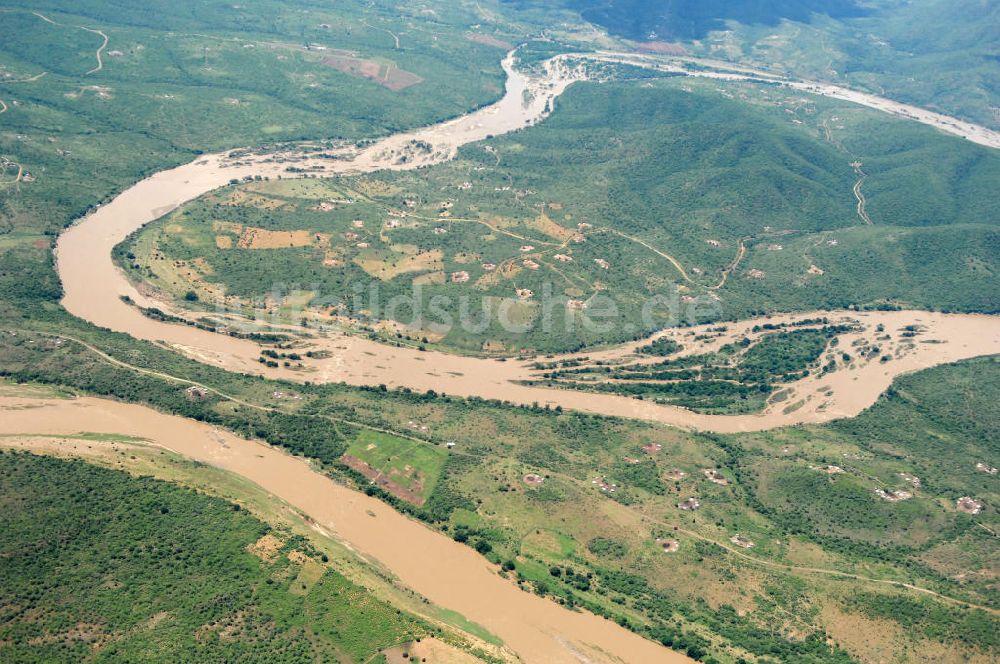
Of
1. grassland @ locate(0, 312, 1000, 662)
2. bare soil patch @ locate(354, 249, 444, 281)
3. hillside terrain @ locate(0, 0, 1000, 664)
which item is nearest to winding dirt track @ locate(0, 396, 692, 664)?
hillside terrain @ locate(0, 0, 1000, 664)

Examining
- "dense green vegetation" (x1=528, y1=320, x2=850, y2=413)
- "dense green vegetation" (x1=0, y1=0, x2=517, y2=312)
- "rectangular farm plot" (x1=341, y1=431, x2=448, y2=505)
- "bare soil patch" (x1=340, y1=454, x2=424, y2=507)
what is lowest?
"bare soil patch" (x1=340, y1=454, x2=424, y2=507)

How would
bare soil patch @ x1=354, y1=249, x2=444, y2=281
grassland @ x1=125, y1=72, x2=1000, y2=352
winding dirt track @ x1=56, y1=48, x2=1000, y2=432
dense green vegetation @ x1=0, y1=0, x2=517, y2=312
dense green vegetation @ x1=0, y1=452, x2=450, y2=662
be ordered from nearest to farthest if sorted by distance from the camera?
dense green vegetation @ x1=0, y1=452, x2=450, y2=662 < winding dirt track @ x1=56, y1=48, x2=1000, y2=432 < grassland @ x1=125, y1=72, x2=1000, y2=352 < bare soil patch @ x1=354, y1=249, x2=444, y2=281 < dense green vegetation @ x1=0, y1=0, x2=517, y2=312

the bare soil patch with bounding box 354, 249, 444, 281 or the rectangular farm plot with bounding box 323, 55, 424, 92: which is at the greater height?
the rectangular farm plot with bounding box 323, 55, 424, 92

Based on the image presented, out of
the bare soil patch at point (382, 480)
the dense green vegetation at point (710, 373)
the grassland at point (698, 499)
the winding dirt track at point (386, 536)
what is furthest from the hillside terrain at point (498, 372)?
the winding dirt track at point (386, 536)

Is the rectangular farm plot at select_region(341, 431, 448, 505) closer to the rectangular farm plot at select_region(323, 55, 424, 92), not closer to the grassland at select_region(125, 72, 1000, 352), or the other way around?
the grassland at select_region(125, 72, 1000, 352)

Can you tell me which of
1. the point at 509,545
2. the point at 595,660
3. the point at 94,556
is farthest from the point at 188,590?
the point at 595,660

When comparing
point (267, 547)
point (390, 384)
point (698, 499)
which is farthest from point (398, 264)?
point (267, 547)

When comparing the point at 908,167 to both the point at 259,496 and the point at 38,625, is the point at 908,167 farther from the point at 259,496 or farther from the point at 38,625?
the point at 38,625
